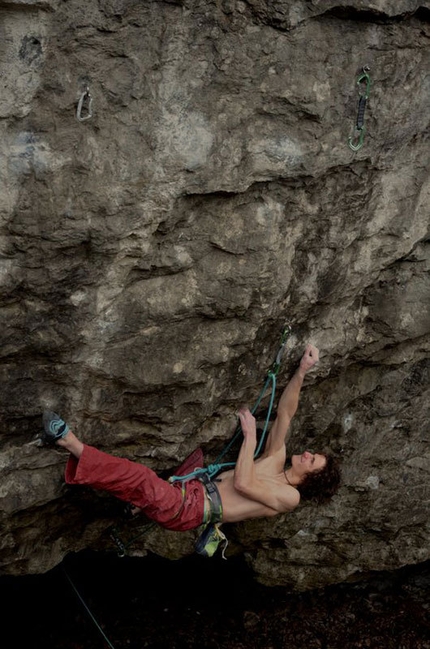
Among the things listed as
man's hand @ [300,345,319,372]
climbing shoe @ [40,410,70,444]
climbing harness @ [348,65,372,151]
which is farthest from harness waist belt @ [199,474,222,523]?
climbing harness @ [348,65,372,151]

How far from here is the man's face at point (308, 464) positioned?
201 inches

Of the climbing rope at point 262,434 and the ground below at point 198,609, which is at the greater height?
the climbing rope at point 262,434

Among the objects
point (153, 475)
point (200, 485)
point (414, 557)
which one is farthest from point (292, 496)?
point (414, 557)

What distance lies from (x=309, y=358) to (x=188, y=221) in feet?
4.01

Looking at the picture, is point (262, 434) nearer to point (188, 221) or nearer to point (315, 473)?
point (315, 473)

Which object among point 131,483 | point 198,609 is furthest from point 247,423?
point 198,609

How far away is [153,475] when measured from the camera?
14.5 ft

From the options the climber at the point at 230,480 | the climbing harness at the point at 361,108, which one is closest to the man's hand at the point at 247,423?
the climber at the point at 230,480

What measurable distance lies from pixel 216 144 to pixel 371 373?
2.20 m

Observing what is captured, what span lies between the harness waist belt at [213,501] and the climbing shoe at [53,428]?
111cm

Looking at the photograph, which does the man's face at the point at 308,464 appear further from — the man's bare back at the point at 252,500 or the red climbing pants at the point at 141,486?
the red climbing pants at the point at 141,486

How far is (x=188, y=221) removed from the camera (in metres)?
4.03

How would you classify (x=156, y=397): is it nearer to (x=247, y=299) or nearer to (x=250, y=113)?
(x=247, y=299)

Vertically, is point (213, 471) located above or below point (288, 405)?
below
